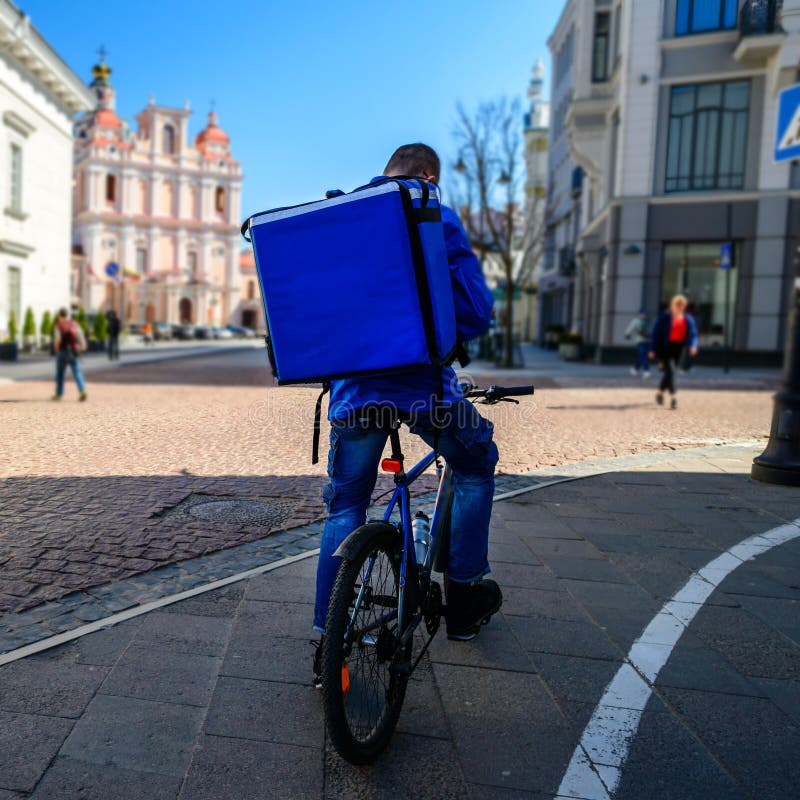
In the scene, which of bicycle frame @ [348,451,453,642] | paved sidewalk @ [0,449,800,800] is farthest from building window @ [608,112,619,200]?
bicycle frame @ [348,451,453,642]

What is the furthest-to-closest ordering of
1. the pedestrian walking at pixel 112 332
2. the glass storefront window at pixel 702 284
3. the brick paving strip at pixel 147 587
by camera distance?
the pedestrian walking at pixel 112 332
the glass storefront window at pixel 702 284
the brick paving strip at pixel 147 587

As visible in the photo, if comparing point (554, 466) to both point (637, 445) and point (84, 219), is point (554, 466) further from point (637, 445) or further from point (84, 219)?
point (84, 219)

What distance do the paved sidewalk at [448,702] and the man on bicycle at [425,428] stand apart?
38 cm

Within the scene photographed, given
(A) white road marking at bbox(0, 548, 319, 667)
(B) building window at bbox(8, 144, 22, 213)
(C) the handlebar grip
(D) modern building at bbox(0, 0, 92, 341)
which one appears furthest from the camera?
(B) building window at bbox(8, 144, 22, 213)

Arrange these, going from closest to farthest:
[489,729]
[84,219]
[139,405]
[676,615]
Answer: [489,729] → [676,615] → [139,405] → [84,219]

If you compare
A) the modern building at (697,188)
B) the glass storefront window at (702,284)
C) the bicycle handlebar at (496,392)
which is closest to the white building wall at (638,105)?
the modern building at (697,188)

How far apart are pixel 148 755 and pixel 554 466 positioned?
17.9ft

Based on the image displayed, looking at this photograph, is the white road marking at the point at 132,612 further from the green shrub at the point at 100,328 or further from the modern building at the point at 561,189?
the modern building at the point at 561,189

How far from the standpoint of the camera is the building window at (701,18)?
16188 mm

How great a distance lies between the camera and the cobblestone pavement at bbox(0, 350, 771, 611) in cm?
400

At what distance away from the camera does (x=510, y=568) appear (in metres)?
4.34

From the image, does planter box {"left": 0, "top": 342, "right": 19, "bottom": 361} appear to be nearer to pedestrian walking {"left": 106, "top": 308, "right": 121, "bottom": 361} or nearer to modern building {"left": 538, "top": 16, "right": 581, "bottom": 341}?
pedestrian walking {"left": 106, "top": 308, "right": 121, "bottom": 361}

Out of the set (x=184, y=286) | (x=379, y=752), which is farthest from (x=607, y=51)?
(x=184, y=286)

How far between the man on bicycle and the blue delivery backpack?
0.38 ft
